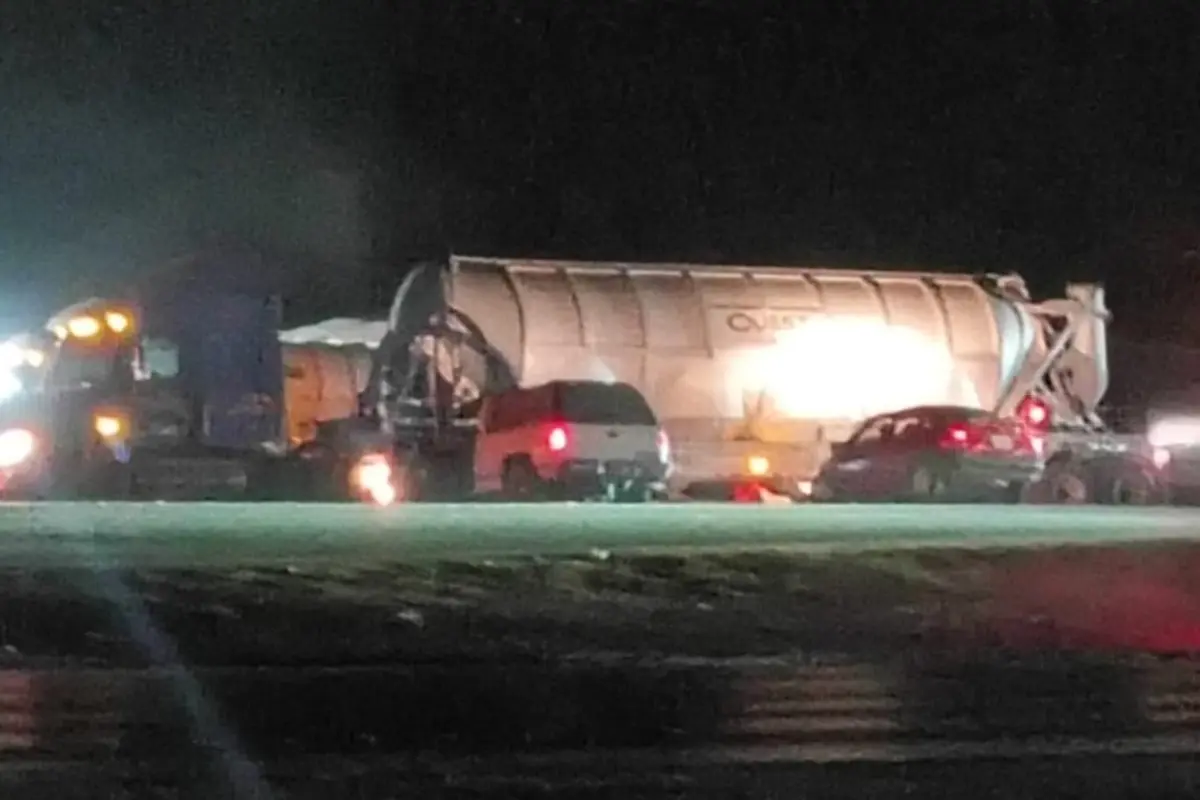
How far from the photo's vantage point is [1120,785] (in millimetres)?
6609

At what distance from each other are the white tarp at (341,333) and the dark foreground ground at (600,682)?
17066 mm

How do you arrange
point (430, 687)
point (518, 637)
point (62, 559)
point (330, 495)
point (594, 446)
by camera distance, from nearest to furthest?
point (430, 687)
point (518, 637)
point (62, 559)
point (594, 446)
point (330, 495)

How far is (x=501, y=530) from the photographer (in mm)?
17828

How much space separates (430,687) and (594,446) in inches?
565

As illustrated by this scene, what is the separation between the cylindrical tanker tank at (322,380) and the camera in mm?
28531

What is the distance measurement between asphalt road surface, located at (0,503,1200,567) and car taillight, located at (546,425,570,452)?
736 millimetres

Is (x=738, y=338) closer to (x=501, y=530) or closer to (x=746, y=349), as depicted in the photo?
(x=746, y=349)

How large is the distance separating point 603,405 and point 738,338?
3.32 m

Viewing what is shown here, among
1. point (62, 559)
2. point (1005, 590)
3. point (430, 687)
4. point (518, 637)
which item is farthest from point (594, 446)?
point (430, 687)

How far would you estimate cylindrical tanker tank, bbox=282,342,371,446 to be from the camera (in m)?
28.5

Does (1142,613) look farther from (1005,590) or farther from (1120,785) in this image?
(1120,785)

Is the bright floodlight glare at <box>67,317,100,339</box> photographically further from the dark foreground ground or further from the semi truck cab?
the dark foreground ground

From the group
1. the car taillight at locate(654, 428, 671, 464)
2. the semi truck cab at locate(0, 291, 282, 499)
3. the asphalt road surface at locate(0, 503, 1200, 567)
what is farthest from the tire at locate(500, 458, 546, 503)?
the semi truck cab at locate(0, 291, 282, 499)

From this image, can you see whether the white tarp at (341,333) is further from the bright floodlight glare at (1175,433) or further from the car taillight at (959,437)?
the bright floodlight glare at (1175,433)
